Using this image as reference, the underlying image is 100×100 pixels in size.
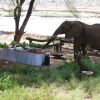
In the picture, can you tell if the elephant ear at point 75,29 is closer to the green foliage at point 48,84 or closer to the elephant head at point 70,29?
the elephant head at point 70,29

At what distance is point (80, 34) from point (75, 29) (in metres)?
0.44

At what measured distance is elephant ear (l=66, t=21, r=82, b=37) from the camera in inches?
557

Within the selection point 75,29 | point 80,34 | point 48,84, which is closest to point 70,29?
point 75,29

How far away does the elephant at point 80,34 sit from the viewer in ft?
46.7

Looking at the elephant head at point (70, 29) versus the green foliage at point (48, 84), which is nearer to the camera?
the green foliage at point (48, 84)

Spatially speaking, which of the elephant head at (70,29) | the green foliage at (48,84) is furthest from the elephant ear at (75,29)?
the green foliage at (48,84)

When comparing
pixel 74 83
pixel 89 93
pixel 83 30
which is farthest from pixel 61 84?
pixel 83 30

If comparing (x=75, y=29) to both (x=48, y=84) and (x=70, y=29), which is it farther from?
(x=48, y=84)

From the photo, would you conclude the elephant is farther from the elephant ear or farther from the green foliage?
the green foliage

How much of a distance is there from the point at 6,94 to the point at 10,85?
4.11 feet

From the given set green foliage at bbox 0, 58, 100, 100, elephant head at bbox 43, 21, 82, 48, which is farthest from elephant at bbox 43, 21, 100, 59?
green foliage at bbox 0, 58, 100, 100

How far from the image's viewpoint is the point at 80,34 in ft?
47.7

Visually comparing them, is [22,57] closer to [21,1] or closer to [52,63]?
[52,63]

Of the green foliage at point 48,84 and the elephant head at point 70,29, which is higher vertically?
the elephant head at point 70,29
